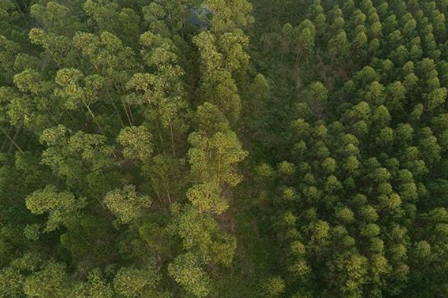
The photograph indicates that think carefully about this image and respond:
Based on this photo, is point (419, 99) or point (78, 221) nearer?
point (78, 221)

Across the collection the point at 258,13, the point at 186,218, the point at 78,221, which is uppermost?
the point at 258,13

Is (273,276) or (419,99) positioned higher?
(419,99)

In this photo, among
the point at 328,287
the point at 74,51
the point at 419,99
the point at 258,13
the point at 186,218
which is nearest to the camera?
the point at 186,218

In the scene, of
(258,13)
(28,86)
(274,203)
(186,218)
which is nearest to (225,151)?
(186,218)

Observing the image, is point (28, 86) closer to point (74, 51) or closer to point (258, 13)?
point (74, 51)

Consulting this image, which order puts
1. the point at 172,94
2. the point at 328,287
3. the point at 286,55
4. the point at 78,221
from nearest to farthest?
1. the point at 78,221
2. the point at 328,287
3. the point at 172,94
4. the point at 286,55

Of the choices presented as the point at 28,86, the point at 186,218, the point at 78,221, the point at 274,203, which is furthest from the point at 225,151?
the point at 28,86
